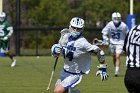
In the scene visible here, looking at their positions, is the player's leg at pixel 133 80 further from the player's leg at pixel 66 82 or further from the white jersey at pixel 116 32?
the white jersey at pixel 116 32

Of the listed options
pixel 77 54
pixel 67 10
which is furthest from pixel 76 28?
pixel 67 10

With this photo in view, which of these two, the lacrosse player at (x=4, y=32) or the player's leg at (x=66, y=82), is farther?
the lacrosse player at (x=4, y=32)

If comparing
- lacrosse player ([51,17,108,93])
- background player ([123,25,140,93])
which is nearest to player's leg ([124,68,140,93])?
background player ([123,25,140,93])

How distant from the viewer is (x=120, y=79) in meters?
18.4

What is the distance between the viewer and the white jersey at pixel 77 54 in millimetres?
11477

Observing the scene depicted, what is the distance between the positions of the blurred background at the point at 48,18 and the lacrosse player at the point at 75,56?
66.2 ft

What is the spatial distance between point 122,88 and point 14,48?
17.2 metres

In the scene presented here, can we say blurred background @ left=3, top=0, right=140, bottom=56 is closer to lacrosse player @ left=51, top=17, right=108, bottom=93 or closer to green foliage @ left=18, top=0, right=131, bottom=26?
green foliage @ left=18, top=0, right=131, bottom=26

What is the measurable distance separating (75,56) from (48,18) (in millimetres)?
25252

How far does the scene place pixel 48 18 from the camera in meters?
36.7

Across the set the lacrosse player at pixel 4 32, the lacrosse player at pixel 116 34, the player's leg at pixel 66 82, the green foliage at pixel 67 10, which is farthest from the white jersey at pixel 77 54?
the green foliage at pixel 67 10

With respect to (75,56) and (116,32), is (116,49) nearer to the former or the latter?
(116,32)

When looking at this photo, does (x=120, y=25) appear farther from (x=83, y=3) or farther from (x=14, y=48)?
(x=83, y=3)

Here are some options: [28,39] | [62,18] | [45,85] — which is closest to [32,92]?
[45,85]
